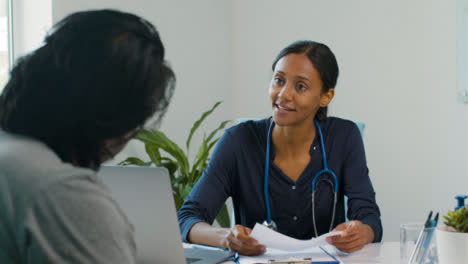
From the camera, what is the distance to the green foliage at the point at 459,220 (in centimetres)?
111

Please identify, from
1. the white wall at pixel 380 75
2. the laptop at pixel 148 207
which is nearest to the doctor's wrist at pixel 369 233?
the laptop at pixel 148 207

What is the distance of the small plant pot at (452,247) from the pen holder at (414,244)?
0.05 feet

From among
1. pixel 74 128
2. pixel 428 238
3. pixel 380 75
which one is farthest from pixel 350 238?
pixel 380 75

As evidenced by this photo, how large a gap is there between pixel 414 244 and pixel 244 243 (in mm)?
411

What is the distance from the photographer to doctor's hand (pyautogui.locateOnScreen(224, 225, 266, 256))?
1.32m

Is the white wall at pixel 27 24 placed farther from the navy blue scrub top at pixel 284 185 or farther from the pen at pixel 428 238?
the pen at pixel 428 238

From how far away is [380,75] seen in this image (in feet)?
10.1

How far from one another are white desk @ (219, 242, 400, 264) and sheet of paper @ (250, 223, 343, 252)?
93mm

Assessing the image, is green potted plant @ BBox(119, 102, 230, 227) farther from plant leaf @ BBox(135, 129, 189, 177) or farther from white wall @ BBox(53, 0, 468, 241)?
white wall @ BBox(53, 0, 468, 241)

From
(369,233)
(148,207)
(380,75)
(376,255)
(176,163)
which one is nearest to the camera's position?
(148,207)

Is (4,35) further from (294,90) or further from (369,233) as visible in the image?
(369,233)

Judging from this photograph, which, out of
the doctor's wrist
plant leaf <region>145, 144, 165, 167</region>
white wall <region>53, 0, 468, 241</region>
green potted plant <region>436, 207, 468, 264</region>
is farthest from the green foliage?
white wall <region>53, 0, 468, 241</region>

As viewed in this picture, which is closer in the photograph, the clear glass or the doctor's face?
the doctor's face

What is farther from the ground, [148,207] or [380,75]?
[380,75]
